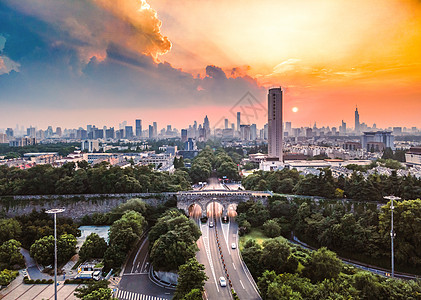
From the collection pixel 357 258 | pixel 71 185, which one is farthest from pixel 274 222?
pixel 71 185

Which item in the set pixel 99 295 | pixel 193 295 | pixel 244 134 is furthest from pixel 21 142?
pixel 193 295

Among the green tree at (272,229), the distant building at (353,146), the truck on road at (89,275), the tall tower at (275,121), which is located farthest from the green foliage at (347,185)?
the distant building at (353,146)

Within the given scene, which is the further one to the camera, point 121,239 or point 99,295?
point 121,239

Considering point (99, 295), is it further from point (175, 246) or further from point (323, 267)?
point (323, 267)

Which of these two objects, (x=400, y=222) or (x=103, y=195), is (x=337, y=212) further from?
(x=103, y=195)

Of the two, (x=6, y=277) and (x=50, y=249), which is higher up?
(x=50, y=249)

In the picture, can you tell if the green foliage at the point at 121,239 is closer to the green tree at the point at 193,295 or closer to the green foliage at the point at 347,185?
the green tree at the point at 193,295

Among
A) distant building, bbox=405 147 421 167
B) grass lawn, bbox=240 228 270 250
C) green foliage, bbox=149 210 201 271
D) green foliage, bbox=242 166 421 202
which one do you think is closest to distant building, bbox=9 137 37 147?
green foliage, bbox=242 166 421 202
